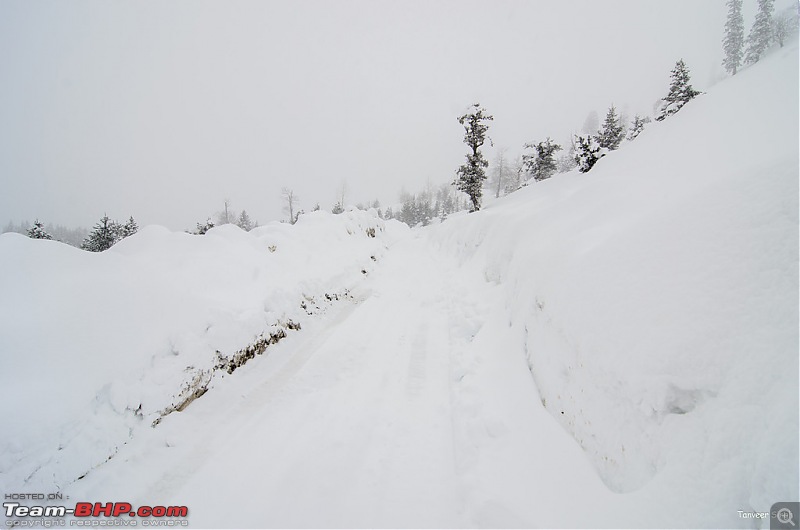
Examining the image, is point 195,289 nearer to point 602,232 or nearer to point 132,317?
point 132,317

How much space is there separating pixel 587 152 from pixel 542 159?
12445mm

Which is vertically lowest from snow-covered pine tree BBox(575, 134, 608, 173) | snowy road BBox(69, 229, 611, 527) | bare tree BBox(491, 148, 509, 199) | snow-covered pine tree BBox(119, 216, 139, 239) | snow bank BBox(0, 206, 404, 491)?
snowy road BBox(69, 229, 611, 527)

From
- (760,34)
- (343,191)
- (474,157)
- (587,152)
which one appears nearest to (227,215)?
(343,191)

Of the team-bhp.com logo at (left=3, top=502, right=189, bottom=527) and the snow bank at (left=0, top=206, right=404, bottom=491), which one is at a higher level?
the snow bank at (left=0, top=206, right=404, bottom=491)

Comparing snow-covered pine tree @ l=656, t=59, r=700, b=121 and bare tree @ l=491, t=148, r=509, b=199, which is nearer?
snow-covered pine tree @ l=656, t=59, r=700, b=121

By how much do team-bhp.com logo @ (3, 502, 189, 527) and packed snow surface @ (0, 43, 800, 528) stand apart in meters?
0.12

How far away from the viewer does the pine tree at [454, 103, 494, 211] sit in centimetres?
2552

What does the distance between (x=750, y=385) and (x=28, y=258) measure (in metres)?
9.24

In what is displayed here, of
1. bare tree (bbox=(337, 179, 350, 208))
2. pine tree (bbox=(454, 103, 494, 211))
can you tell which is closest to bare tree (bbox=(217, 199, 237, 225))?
bare tree (bbox=(337, 179, 350, 208))

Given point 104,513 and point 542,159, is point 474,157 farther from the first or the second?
point 104,513

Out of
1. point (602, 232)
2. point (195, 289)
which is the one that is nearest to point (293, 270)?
point (195, 289)

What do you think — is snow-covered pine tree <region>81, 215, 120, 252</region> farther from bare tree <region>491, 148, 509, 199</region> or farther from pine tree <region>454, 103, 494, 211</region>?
bare tree <region>491, 148, 509, 199</region>

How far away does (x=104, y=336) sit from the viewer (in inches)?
177

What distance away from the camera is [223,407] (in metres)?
4.86
